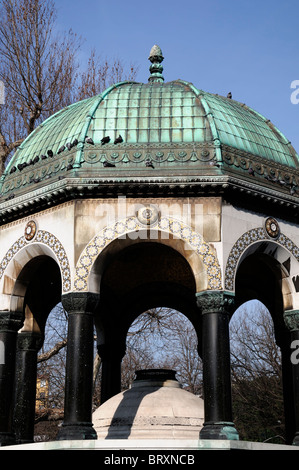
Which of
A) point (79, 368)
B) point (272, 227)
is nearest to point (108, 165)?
point (272, 227)

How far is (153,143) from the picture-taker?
15.8 metres

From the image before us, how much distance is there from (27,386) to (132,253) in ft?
14.3

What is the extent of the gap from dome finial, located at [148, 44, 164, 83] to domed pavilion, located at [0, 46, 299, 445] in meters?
1.20

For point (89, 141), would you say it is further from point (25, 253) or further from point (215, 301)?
point (215, 301)

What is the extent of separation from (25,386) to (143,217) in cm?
577

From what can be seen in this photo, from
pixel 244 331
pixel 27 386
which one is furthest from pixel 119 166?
pixel 244 331

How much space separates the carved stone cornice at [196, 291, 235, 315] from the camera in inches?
569

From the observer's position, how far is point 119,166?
15.5 meters

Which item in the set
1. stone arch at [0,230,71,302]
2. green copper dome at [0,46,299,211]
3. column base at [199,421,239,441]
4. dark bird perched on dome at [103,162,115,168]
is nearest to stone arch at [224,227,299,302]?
green copper dome at [0,46,299,211]

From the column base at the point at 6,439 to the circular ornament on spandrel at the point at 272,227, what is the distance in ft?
23.5

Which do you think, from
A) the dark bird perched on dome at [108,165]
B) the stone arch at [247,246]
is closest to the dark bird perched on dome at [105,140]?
the dark bird perched on dome at [108,165]

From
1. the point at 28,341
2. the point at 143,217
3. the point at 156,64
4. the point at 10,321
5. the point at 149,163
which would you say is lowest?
the point at 28,341

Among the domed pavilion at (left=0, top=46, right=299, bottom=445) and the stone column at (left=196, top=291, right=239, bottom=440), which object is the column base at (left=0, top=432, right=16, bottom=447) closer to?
the domed pavilion at (left=0, top=46, right=299, bottom=445)

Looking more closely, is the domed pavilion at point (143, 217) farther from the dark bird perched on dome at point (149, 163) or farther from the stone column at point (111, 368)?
the stone column at point (111, 368)
